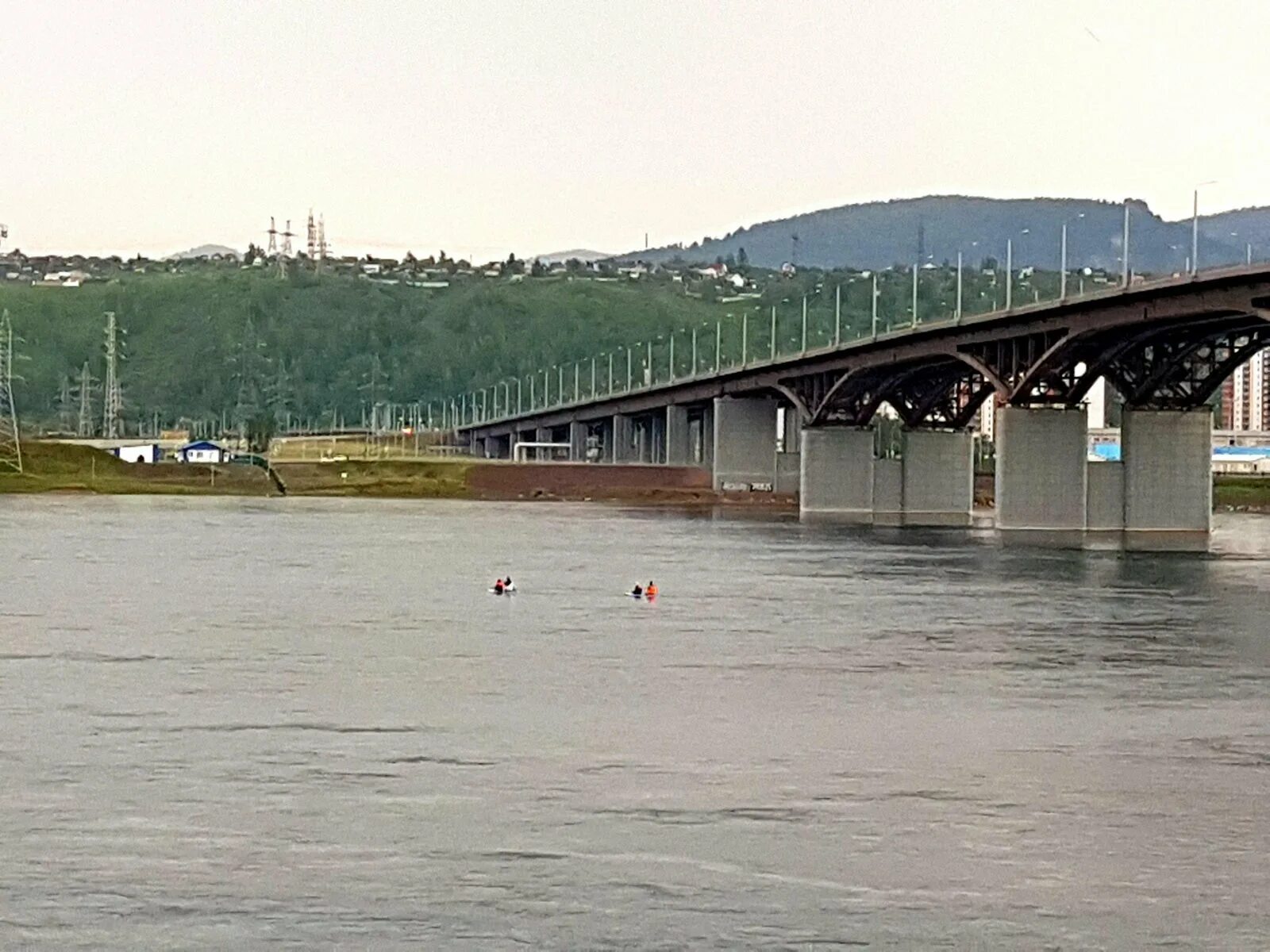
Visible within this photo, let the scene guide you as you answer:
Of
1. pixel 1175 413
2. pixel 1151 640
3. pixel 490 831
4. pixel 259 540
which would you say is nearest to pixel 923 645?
pixel 1151 640

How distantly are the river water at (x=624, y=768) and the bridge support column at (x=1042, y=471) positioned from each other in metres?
58.0

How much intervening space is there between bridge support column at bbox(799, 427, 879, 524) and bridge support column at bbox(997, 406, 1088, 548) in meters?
37.3

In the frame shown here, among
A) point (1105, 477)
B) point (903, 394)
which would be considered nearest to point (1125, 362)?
point (1105, 477)

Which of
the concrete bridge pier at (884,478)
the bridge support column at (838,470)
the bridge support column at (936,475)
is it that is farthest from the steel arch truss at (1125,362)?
the bridge support column at (838,470)

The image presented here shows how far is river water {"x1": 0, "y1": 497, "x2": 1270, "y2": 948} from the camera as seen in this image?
2912cm

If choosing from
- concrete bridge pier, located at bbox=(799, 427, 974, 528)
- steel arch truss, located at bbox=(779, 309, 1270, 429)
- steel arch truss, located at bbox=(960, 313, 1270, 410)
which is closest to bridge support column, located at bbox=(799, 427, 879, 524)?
concrete bridge pier, located at bbox=(799, 427, 974, 528)

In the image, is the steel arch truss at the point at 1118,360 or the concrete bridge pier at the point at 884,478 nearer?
the steel arch truss at the point at 1118,360

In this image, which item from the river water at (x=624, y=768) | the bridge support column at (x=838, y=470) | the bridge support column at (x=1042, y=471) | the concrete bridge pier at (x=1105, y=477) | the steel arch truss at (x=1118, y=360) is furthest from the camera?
the bridge support column at (x=838, y=470)

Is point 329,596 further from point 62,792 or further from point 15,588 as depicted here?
point 62,792

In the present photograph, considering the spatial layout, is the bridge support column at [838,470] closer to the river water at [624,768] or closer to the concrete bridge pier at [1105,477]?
the concrete bridge pier at [1105,477]

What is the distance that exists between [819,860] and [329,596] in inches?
1825

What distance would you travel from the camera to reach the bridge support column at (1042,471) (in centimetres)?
14100

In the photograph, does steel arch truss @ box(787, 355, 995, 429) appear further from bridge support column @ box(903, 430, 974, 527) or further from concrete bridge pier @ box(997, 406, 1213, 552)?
concrete bridge pier @ box(997, 406, 1213, 552)

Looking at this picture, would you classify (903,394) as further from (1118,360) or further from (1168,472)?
(1118,360)
